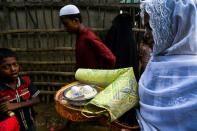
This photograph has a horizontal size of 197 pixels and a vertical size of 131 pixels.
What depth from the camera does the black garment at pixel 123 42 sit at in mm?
4230

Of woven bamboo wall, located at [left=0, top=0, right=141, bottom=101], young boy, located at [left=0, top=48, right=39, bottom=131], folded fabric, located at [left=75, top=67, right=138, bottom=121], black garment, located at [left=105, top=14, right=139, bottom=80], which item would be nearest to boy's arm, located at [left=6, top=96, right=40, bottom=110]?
young boy, located at [left=0, top=48, right=39, bottom=131]

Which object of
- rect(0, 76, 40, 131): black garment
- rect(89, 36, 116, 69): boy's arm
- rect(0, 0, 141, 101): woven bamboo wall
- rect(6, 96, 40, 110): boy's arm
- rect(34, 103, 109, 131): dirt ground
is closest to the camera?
rect(6, 96, 40, 110): boy's arm

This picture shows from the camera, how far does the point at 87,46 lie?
3.44m

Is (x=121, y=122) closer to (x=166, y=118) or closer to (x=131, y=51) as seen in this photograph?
(x=166, y=118)

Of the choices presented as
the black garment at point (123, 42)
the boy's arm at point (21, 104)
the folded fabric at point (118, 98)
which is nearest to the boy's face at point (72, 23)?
the black garment at point (123, 42)

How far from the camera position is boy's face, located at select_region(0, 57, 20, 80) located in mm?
2688

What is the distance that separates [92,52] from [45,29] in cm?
174

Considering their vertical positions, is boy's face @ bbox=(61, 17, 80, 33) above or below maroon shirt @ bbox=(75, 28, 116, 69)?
above

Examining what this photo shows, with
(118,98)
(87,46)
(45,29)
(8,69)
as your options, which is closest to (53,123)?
(45,29)

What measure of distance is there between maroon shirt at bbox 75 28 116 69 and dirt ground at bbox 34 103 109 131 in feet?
3.25

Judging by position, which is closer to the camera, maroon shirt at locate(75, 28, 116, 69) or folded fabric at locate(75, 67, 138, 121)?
folded fabric at locate(75, 67, 138, 121)

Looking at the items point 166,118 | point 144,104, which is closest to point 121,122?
point 144,104

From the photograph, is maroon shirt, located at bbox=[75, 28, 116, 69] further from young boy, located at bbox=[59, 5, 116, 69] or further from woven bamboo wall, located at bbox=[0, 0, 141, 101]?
woven bamboo wall, located at bbox=[0, 0, 141, 101]

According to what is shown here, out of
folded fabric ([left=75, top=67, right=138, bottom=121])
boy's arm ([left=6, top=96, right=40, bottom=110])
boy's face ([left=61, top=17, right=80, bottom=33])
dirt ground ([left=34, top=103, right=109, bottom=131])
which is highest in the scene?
boy's face ([left=61, top=17, right=80, bottom=33])
